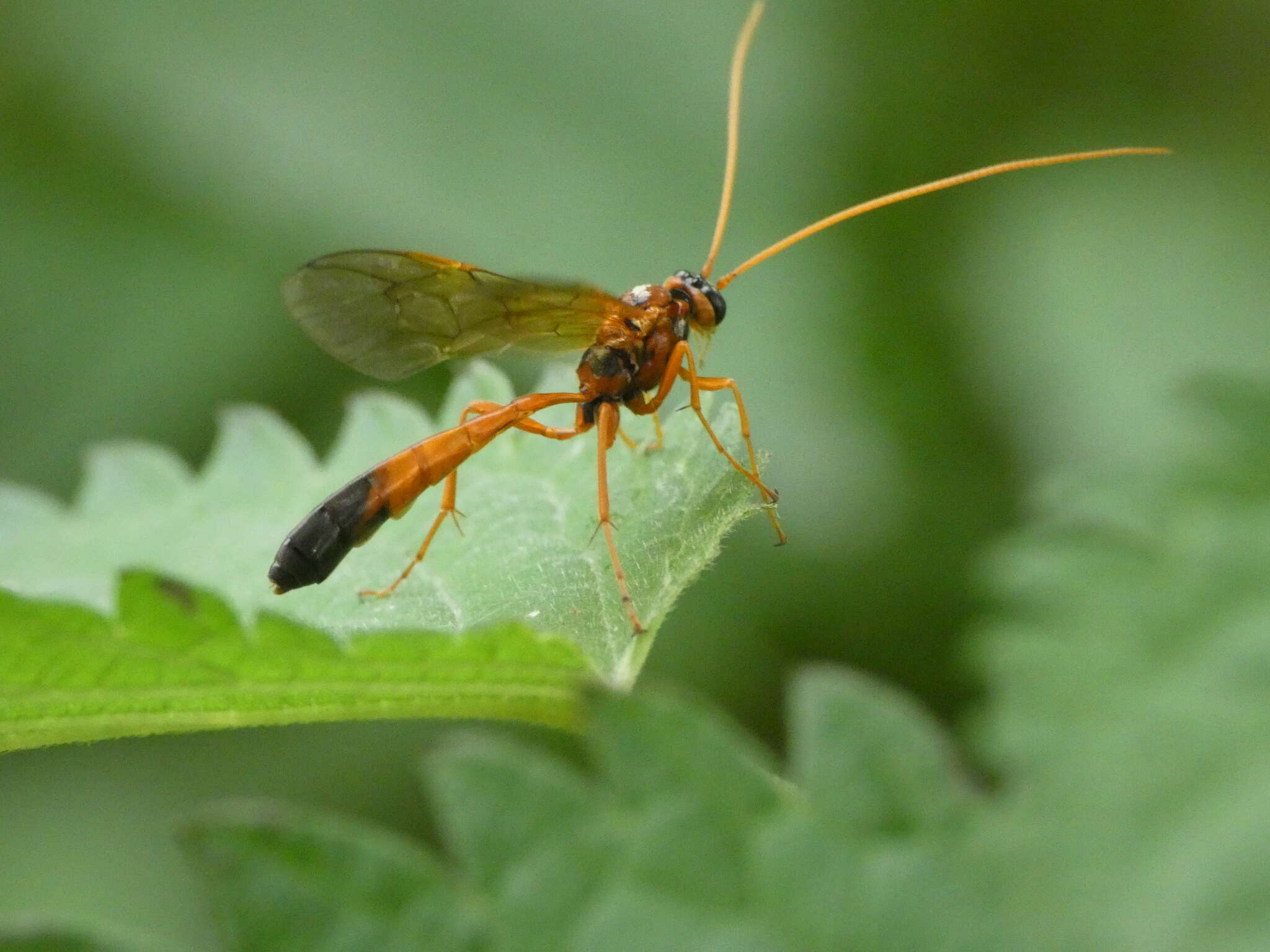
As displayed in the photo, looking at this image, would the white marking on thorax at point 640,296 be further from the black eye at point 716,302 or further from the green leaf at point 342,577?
the green leaf at point 342,577

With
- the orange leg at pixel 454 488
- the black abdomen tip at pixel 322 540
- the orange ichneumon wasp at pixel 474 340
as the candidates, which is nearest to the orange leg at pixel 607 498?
the orange ichneumon wasp at pixel 474 340

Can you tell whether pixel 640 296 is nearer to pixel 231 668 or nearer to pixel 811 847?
pixel 231 668

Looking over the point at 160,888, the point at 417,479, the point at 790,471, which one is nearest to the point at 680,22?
the point at 790,471

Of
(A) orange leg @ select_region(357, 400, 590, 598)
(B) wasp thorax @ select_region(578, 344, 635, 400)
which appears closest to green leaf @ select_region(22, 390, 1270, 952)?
(A) orange leg @ select_region(357, 400, 590, 598)

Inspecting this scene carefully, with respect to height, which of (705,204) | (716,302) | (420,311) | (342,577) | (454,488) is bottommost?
(342,577)

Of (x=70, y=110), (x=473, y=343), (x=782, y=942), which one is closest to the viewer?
(x=782, y=942)

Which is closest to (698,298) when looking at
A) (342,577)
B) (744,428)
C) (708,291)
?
(708,291)

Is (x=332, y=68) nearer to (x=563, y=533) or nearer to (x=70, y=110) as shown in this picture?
(x=70, y=110)
